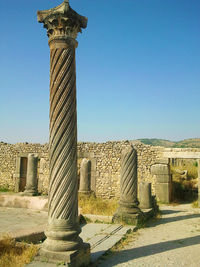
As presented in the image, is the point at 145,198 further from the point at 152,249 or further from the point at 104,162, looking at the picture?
the point at 104,162

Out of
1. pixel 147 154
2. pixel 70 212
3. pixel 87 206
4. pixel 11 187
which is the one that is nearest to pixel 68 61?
pixel 70 212

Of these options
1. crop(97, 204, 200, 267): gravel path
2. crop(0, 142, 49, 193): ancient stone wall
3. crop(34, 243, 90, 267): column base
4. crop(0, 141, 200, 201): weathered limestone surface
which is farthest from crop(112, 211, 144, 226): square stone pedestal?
crop(0, 142, 49, 193): ancient stone wall

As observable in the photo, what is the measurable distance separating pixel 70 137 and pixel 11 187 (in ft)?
46.6

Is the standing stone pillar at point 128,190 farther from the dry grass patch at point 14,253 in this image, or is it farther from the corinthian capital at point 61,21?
the corinthian capital at point 61,21

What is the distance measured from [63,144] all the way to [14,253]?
83.0 inches

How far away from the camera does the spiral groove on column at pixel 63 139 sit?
12.3 feet

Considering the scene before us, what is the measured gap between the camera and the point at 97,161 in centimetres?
1416

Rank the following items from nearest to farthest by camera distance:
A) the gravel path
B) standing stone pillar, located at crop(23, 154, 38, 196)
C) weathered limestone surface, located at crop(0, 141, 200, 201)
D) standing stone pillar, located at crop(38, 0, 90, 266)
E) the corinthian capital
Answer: standing stone pillar, located at crop(38, 0, 90, 266)
the corinthian capital
the gravel path
standing stone pillar, located at crop(23, 154, 38, 196)
weathered limestone surface, located at crop(0, 141, 200, 201)

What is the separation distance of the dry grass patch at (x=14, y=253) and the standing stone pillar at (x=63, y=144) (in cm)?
51

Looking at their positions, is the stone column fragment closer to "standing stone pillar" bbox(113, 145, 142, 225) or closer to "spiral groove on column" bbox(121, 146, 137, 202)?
"standing stone pillar" bbox(113, 145, 142, 225)

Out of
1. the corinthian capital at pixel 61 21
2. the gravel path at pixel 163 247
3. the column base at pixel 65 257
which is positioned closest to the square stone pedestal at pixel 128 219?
the gravel path at pixel 163 247

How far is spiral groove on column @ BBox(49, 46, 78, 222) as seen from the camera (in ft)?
12.3

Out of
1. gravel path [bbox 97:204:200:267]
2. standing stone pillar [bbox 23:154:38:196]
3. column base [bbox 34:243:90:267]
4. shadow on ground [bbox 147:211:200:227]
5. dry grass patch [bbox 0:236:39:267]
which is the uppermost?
standing stone pillar [bbox 23:154:38:196]

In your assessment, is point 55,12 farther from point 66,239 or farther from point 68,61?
point 66,239
